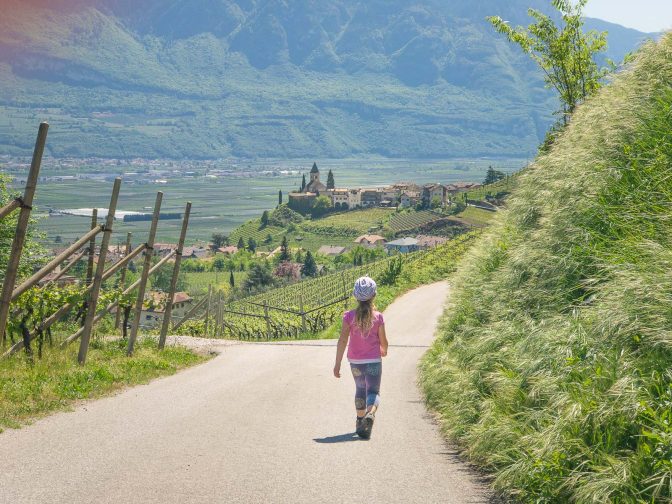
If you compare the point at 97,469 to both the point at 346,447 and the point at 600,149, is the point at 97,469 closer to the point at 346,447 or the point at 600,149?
the point at 346,447

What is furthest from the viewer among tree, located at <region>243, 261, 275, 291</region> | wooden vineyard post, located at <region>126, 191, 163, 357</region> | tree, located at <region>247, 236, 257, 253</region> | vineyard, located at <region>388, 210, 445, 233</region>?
tree, located at <region>247, 236, 257, 253</region>

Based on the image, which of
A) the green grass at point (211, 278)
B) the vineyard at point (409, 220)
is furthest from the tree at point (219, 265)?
the vineyard at point (409, 220)

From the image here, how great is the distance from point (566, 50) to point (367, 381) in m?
15.0

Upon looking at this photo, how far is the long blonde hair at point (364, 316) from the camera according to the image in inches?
348

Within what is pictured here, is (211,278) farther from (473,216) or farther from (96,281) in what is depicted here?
(96,281)

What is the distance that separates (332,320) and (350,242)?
134087 mm

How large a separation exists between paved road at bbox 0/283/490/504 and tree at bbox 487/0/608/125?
11.8 m

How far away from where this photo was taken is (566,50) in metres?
21.5

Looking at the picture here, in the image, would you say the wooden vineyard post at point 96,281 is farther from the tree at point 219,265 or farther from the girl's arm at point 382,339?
the tree at point 219,265

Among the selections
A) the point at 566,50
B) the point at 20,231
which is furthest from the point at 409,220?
the point at 20,231

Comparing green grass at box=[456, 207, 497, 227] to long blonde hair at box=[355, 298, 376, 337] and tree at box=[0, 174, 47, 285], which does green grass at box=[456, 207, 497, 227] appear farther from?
long blonde hair at box=[355, 298, 376, 337]

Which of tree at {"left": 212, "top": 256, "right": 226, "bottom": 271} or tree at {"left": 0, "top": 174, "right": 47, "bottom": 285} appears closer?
tree at {"left": 0, "top": 174, "right": 47, "bottom": 285}

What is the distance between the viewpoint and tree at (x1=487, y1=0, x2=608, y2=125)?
70.9 feet

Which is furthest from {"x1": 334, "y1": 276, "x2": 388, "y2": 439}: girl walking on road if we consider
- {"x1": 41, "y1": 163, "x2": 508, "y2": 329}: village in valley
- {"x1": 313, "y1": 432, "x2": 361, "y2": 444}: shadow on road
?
{"x1": 41, "y1": 163, "x2": 508, "y2": 329}: village in valley
